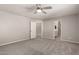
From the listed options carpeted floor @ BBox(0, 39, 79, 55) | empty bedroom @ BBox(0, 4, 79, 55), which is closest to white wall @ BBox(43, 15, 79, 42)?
empty bedroom @ BBox(0, 4, 79, 55)

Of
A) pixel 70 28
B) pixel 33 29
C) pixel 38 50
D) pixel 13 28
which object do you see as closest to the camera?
pixel 38 50

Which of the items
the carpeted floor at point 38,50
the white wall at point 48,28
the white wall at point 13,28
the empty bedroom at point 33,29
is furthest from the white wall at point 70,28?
the white wall at point 13,28

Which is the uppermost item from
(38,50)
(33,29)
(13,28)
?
(13,28)

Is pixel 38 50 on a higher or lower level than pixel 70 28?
lower

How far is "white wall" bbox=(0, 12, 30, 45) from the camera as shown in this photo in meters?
3.87

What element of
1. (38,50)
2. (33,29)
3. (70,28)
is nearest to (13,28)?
(33,29)

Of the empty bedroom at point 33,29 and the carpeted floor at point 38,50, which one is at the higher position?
the empty bedroom at point 33,29

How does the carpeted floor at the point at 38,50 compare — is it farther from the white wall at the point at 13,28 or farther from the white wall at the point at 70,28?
the white wall at the point at 70,28

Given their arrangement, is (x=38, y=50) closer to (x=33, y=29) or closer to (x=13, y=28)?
(x=13, y=28)

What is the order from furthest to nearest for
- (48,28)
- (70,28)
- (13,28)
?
(48,28), (70,28), (13,28)

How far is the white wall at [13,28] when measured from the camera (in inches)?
152

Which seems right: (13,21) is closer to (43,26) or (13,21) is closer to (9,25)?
(9,25)

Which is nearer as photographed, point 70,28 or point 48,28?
point 70,28

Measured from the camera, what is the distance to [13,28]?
14.7 ft
